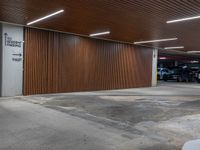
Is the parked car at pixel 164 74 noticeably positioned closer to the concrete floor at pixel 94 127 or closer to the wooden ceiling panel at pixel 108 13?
the wooden ceiling panel at pixel 108 13

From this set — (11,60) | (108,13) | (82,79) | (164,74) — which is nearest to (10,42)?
(11,60)

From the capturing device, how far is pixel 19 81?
32.0 ft

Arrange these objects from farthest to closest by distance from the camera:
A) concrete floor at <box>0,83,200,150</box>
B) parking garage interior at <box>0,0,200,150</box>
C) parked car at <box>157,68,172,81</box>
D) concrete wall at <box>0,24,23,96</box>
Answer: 1. parked car at <box>157,68,172,81</box>
2. concrete wall at <box>0,24,23,96</box>
3. parking garage interior at <box>0,0,200,150</box>
4. concrete floor at <box>0,83,200,150</box>

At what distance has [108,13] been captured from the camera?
23.6 ft

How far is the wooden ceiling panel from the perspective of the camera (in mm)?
6141

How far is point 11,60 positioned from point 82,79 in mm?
3955

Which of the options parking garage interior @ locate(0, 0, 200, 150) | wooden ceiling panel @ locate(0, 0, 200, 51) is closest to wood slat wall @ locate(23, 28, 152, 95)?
parking garage interior @ locate(0, 0, 200, 150)

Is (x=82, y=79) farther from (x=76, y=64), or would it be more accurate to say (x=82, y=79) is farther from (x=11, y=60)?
(x=11, y=60)

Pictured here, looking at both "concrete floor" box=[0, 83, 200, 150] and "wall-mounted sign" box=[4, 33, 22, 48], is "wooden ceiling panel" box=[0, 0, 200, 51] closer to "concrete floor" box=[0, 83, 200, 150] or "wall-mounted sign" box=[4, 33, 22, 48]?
"wall-mounted sign" box=[4, 33, 22, 48]

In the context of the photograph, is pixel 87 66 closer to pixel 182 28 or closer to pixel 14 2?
pixel 182 28

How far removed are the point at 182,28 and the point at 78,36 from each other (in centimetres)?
518

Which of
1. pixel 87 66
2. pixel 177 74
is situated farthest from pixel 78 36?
pixel 177 74

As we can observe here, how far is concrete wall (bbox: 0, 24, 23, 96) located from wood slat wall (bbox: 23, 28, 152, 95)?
29 cm

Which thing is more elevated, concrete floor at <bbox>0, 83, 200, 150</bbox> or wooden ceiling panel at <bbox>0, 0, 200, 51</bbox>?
wooden ceiling panel at <bbox>0, 0, 200, 51</bbox>
